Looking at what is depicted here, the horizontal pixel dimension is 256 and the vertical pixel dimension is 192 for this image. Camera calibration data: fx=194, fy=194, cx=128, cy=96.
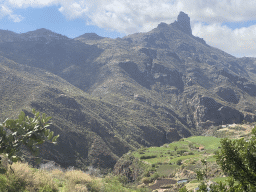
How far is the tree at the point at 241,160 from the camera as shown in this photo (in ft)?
14.7

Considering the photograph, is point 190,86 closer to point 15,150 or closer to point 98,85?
point 98,85

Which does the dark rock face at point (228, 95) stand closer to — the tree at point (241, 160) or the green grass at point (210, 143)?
the green grass at point (210, 143)

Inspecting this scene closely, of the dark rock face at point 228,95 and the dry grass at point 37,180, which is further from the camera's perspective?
the dark rock face at point 228,95

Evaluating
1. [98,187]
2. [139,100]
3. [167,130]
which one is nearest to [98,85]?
[139,100]

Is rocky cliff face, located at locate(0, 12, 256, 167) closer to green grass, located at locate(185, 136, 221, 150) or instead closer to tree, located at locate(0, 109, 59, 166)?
green grass, located at locate(185, 136, 221, 150)

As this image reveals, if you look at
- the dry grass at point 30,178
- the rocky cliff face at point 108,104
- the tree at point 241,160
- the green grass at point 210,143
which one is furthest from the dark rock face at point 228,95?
the dry grass at point 30,178

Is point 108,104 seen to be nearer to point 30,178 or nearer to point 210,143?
point 210,143

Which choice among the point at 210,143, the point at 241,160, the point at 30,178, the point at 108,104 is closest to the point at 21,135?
the point at 30,178

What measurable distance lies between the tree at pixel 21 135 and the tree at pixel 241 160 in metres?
4.17

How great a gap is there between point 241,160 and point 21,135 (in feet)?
16.7

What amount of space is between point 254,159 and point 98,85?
167m

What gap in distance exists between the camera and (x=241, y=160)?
482 centimetres

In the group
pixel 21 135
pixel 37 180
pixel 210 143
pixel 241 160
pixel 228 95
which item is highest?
pixel 228 95

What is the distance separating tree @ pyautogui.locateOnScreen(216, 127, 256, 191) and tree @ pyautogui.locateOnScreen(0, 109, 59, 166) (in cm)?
417
